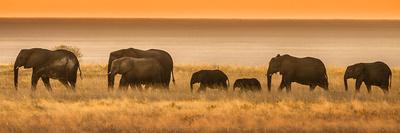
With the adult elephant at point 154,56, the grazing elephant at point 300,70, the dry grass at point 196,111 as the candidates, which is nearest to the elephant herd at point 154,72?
the grazing elephant at point 300,70

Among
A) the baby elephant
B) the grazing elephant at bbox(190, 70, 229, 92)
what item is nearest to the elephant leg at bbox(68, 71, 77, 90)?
the grazing elephant at bbox(190, 70, 229, 92)

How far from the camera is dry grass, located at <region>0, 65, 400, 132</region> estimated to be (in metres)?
20.5

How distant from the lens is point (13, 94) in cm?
2806

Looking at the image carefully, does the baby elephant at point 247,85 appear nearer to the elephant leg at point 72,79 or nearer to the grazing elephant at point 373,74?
the grazing elephant at point 373,74

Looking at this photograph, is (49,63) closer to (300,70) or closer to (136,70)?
(136,70)

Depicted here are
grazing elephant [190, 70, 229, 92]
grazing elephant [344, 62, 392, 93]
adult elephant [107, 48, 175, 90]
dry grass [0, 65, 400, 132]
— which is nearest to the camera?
dry grass [0, 65, 400, 132]

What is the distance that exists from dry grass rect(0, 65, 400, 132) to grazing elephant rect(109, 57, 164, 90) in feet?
3.45

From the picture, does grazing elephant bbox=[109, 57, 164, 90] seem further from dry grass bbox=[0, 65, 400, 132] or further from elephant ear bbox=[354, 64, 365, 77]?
elephant ear bbox=[354, 64, 365, 77]

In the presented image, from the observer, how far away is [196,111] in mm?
24078

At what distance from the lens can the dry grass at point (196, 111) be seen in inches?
805

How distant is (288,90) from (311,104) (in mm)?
4543

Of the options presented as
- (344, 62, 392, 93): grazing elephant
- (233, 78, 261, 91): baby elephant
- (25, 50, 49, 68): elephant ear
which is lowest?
(233, 78, 261, 91): baby elephant

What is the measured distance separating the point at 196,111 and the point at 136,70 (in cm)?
619

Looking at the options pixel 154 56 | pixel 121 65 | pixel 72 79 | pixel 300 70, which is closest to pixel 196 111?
pixel 121 65
